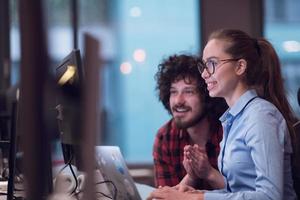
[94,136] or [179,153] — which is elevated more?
[94,136]

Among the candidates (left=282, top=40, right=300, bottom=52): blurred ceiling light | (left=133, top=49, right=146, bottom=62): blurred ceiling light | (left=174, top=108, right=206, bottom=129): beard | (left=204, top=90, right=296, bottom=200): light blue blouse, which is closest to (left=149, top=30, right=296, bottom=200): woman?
(left=204, top=90, right=296, bottom=200): light blue blouse

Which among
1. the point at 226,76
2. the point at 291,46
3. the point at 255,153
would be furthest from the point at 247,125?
the point at 291,46

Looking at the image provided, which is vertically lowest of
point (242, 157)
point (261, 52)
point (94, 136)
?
point (242, 157)

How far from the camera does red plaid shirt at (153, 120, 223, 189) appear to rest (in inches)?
97.4

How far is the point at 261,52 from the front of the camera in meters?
1.79

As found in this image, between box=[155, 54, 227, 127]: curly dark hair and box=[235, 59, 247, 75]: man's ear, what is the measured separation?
0.66 m

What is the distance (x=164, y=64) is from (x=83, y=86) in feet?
7.29

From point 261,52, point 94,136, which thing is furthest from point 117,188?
point 94,136

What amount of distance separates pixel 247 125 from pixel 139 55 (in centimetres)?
387

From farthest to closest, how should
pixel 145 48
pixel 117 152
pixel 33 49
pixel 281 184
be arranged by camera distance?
pixel 145 48 → pixel 117 152 → pixel 281 184 → pixel 33 49

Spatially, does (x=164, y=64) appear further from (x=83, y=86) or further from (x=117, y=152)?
(x=83, y=86)

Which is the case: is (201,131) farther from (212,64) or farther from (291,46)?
(291,46)

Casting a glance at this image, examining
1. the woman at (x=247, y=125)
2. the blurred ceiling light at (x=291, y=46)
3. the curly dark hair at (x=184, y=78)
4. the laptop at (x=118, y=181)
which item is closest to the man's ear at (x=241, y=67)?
the woman at (x=247, y=125)

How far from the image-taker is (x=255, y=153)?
149 cm
